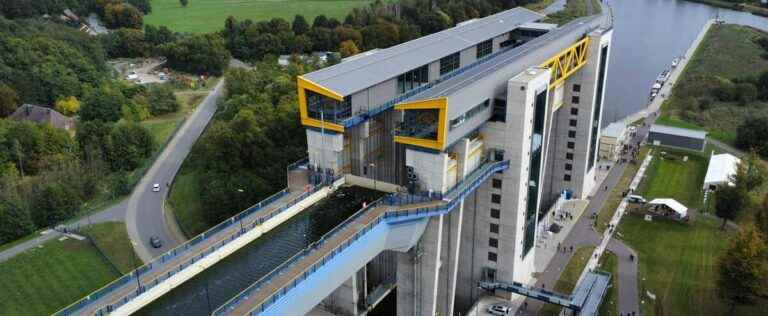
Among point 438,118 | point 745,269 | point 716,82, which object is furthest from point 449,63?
point 716,82

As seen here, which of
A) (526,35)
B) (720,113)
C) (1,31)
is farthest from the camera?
(1,31)

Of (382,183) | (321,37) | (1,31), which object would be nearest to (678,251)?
(382,183)

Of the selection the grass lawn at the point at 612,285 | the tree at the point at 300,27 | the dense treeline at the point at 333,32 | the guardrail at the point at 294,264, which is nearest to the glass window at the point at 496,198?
the guardrail at the point at 294,264

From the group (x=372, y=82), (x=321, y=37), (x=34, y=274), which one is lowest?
(x=34, y=274)

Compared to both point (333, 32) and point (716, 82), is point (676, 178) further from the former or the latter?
point (333, 32)

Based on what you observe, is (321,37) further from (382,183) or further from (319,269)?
(319,269)

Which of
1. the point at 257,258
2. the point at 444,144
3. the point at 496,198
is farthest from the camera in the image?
the point at 496,198

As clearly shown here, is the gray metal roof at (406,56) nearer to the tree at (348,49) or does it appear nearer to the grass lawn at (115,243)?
the grass lawn at (115,243)

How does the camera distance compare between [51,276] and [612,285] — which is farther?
[51,276]
